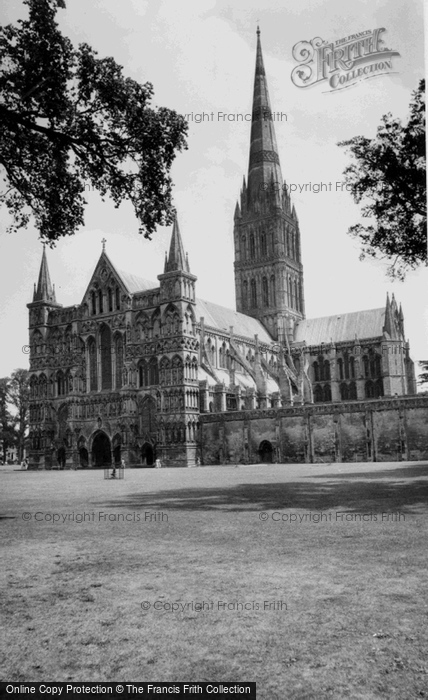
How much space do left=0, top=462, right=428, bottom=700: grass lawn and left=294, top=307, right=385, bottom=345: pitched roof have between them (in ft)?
198

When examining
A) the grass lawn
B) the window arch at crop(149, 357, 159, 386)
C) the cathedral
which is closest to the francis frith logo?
the grass lawn

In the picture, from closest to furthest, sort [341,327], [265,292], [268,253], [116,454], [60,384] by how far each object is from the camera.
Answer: [116,454] → [60,384] → [341,327] → [268,253] → [265,292]

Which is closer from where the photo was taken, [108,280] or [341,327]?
[108,280]

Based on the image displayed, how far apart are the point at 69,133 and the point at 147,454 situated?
40.9 metres

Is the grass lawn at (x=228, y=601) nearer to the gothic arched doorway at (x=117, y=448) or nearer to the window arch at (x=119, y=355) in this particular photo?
the gothic arched doorway at (x=117, y=448)

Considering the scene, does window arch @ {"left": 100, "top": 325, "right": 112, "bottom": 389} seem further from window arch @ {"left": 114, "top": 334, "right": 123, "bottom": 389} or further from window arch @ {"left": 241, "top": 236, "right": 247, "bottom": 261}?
window arch @ {"left": 241, "top": 236, "right": 247, "bottom": 261}

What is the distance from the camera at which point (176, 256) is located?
51125 millimetres

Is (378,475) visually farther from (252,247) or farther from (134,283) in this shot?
(252,247)

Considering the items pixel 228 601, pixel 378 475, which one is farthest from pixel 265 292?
pixel 228 601

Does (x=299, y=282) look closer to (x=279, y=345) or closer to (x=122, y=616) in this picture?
(x=279, y=345)

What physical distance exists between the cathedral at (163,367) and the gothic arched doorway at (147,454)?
0.09 meters

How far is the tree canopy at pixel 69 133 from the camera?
42.1 feet

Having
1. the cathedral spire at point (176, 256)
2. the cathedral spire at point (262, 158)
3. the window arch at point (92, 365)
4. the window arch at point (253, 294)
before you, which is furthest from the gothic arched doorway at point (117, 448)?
the cathedral spire at point (262, 158)

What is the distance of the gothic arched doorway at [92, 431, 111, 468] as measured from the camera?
5366 centimetres
